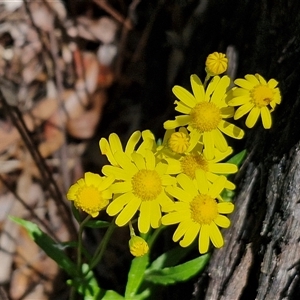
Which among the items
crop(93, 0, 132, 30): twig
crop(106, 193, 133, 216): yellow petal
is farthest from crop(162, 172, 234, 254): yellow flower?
crop(93, 0, 132, 30): twig

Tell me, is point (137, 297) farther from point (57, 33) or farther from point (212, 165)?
point (57, 33)

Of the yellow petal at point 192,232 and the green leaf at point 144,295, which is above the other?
the yellow petal at point 192,232

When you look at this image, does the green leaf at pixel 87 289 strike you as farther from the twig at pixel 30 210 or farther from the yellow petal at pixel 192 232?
the twig at pixel 30 210

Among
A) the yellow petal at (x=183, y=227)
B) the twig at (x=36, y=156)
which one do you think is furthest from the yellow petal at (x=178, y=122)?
the twig at (x=36, y=156)

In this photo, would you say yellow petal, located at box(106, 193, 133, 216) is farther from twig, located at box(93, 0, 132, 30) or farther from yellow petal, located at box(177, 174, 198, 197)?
twig, located at box(93, 0, 132, 30)

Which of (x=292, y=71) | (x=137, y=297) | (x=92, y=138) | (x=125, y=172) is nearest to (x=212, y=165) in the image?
(x=125, y=172)
